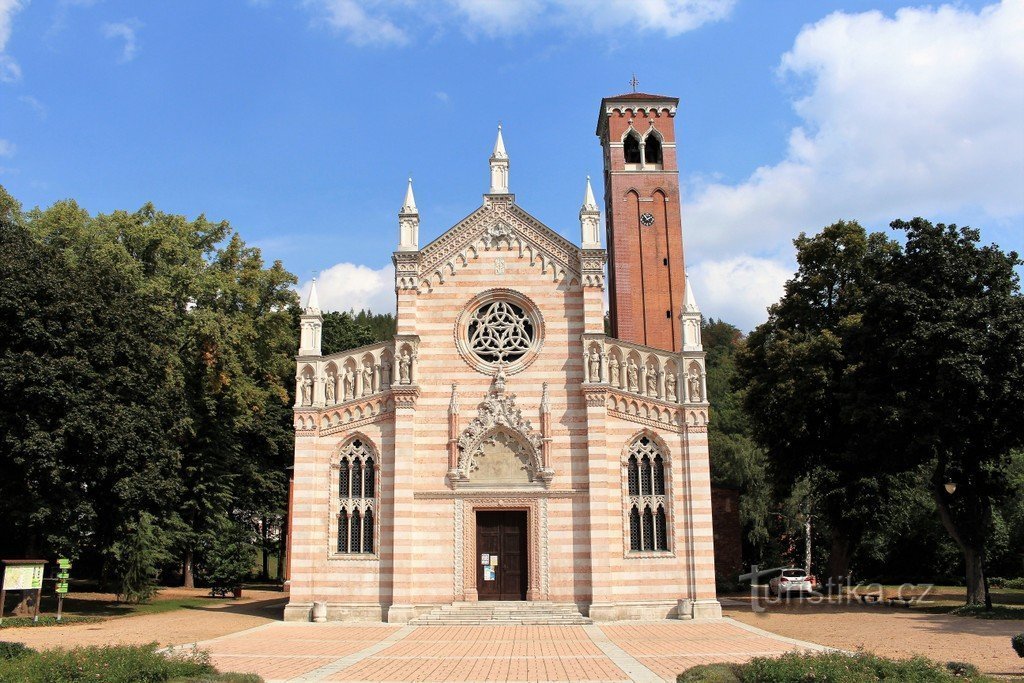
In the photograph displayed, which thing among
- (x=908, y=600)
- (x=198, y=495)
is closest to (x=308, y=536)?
(x=198, y=495)

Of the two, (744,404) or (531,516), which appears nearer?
(531,516)

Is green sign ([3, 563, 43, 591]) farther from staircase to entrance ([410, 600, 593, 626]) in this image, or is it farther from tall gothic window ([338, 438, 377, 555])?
staircase to entrance ([410, 600, 593, 626])

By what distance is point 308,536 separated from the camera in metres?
29.3

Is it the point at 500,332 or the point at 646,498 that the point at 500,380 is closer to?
the point at 500,332

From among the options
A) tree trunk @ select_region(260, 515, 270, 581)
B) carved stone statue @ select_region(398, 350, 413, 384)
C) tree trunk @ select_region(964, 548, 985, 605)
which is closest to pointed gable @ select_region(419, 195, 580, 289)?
carved stone statue @ select_region(398, 350, 413, 384)

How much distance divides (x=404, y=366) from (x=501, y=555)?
7.56m

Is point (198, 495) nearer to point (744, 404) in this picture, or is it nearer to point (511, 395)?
point (511, 395)

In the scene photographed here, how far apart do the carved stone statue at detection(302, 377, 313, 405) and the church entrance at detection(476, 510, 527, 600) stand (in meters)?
7.53

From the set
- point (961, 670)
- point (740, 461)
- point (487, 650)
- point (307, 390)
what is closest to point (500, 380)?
point (307, 390)

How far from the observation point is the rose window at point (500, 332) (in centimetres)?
3108

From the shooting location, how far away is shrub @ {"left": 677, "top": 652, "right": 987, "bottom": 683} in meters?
12.6

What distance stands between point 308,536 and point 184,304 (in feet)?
48.8

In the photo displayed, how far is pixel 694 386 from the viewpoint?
30.4 metres

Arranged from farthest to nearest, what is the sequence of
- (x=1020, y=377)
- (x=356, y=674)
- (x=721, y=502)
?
(x=721, y=502) → (x=1020, y=377) → (x=356, y=674)
